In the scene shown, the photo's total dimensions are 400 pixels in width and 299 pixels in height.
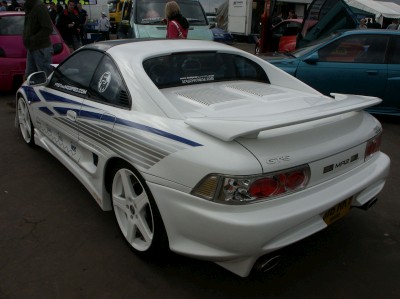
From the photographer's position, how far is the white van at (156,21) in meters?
8.69

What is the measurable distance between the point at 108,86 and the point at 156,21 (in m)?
6.47

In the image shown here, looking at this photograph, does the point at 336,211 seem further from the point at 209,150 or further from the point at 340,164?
the point at 209,150

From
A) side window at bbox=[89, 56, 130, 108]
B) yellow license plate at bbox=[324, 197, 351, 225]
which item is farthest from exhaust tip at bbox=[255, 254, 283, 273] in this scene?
side window at bbox=[89, 56, 130, 108]

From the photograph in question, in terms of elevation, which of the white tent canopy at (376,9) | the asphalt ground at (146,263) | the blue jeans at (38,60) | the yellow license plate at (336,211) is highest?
the white tent canopy at (376,9)

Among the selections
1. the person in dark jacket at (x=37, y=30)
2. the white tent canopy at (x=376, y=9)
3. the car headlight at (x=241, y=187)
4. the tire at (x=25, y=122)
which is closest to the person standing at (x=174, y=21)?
the person in dark jacket at (x=37, y=30)

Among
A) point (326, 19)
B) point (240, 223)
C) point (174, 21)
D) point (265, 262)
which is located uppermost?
point (326, 19)

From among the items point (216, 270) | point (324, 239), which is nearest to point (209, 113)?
point (216, 270)

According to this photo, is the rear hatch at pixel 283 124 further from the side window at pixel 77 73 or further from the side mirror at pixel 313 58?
the side mirror at pixel 313 58

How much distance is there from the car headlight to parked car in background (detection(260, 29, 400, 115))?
4440 mm

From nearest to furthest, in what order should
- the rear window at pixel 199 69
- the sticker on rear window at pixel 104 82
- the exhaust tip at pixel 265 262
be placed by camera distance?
1. the exhaust tip at pixel 265 262
2. the sticker on rear window at pixel 104 82
3. the rear window at pixel 199 69

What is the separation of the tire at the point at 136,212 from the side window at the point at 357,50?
4.62 meters

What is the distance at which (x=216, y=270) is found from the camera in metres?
2.60

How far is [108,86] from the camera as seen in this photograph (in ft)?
9.54

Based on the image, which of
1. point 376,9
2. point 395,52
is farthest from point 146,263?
point 376,9
